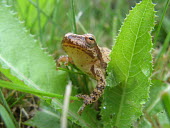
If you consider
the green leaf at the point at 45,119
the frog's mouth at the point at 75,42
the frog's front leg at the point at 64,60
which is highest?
the frog's mouth at the point at 75,42

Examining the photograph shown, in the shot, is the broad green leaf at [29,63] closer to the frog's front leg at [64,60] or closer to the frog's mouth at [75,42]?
the frog's mouth at [75,42]

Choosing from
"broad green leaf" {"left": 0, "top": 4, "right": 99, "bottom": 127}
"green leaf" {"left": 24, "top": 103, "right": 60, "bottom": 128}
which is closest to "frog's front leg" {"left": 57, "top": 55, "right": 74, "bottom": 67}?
"broad green leaf" {"left": 0, "top": 4, "right": 99, "bottom": 127}

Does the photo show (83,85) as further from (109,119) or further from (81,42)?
(109,119)

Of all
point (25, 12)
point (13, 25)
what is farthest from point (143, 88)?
point (25, 12)

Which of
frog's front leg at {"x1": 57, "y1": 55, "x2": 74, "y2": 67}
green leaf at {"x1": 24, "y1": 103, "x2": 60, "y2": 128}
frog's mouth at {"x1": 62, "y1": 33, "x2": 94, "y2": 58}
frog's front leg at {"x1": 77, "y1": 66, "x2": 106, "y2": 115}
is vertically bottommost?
green leaf at {"x1": 24, "y1": 103, "x2": 60, "y2": 128}

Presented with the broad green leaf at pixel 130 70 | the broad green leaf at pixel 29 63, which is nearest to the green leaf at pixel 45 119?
the broad green leaf at pixel 29 63

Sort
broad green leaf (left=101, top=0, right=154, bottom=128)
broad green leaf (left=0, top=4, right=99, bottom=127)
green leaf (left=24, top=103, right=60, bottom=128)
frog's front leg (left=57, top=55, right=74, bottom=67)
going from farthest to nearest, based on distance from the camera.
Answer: frog's front leg (left=57, top=55, right=74, bottom=67), green leaf (left=24, top=103, right=60, bottom=128), broad green leaf (left=0, top=4, right=99, bottom=127), broad green leaf (left=101, top=0, right=154, bottom=128)

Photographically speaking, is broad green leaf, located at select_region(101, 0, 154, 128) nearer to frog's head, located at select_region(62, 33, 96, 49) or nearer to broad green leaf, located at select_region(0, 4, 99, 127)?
broad green leaf, located at select_region(0, 4, 99, 127)
